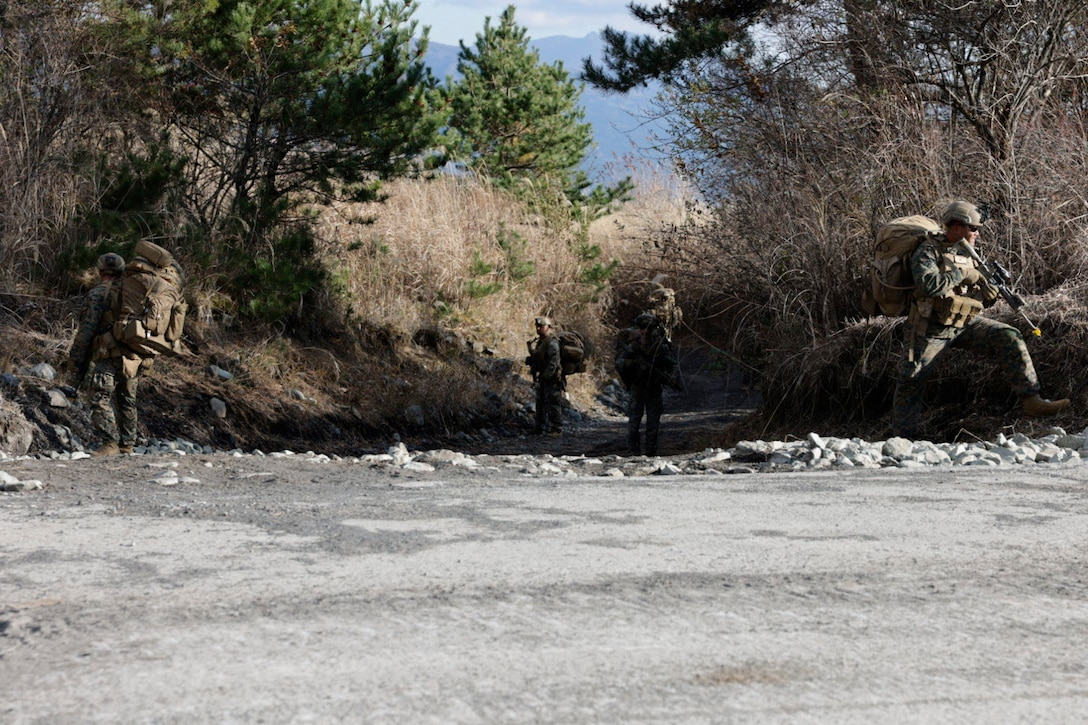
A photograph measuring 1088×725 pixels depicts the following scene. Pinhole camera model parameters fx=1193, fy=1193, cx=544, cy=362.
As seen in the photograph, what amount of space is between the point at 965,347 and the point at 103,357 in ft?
22.1

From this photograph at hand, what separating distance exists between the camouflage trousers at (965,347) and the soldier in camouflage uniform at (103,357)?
607 cm

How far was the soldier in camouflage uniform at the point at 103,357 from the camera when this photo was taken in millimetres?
9375

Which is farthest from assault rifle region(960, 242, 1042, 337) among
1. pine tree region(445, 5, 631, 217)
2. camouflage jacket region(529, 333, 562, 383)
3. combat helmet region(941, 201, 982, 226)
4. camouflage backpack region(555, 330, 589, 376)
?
pine tree region(445, 5, 631, 217)

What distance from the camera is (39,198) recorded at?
1217 centimetres

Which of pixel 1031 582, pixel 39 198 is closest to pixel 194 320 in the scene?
pixel 39 198

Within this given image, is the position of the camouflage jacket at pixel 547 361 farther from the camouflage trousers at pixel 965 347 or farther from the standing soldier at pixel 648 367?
the camouflage trousers at pixel 965 347

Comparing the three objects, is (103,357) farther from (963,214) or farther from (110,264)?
(963,214)

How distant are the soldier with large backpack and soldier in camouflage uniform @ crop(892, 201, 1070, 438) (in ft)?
18.9

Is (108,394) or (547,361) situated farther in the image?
(547,361)

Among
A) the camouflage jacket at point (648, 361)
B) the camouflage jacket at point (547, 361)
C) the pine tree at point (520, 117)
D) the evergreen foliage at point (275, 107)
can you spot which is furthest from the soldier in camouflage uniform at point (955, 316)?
the pine tree at point (520, 117)

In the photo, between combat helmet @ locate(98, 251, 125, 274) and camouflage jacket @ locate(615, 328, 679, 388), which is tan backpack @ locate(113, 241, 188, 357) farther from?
camouflage jacket @ locate(615, 328, 679, 388)

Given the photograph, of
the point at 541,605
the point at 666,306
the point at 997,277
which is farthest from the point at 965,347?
the point at 541,605

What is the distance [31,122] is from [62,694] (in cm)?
1065

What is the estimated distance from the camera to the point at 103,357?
9406 mm
